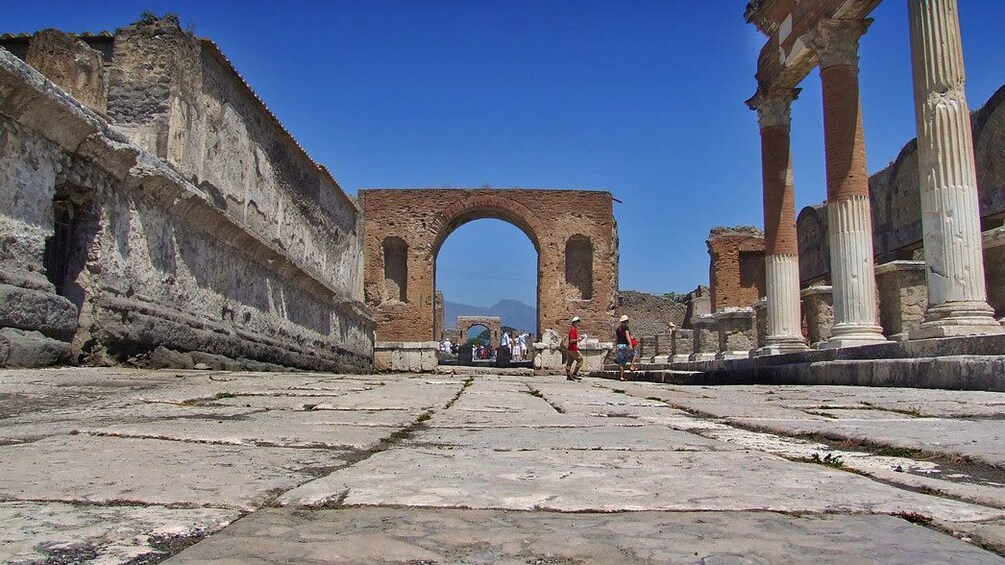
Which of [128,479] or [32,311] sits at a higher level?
[32,311]

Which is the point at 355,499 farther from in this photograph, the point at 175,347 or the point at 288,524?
the point at 175,347

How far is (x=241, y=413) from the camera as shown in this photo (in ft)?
11.0

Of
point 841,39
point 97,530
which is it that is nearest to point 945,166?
point 841,39

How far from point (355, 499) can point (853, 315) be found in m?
11.4

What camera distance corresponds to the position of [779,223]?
→ 48.9 ft

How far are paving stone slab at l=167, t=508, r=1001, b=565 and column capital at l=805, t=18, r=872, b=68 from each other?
12369 millimetres

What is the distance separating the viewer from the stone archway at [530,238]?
85.9 ft

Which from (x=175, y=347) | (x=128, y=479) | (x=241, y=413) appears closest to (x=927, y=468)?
(x=128, y=479)

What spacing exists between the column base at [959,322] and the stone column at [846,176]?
7.38ft

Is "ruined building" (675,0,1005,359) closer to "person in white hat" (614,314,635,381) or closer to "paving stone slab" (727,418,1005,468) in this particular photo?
"person in white hat" (614,314,635,381)

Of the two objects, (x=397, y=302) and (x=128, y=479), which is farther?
(x=397, y=302)

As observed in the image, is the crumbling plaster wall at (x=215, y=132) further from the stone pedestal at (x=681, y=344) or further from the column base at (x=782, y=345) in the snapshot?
the stone pedestal at (x=681, y=344)

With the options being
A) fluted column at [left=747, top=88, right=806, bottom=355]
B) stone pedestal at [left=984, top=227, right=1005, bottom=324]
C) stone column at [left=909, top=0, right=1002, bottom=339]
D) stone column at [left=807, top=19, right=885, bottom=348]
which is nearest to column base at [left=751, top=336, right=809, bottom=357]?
fluted column at [left=747, top=88, right=806, bottom=355]

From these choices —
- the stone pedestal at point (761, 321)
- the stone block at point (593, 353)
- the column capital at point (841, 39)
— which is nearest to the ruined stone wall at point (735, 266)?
the stone block at point (593, 353)
